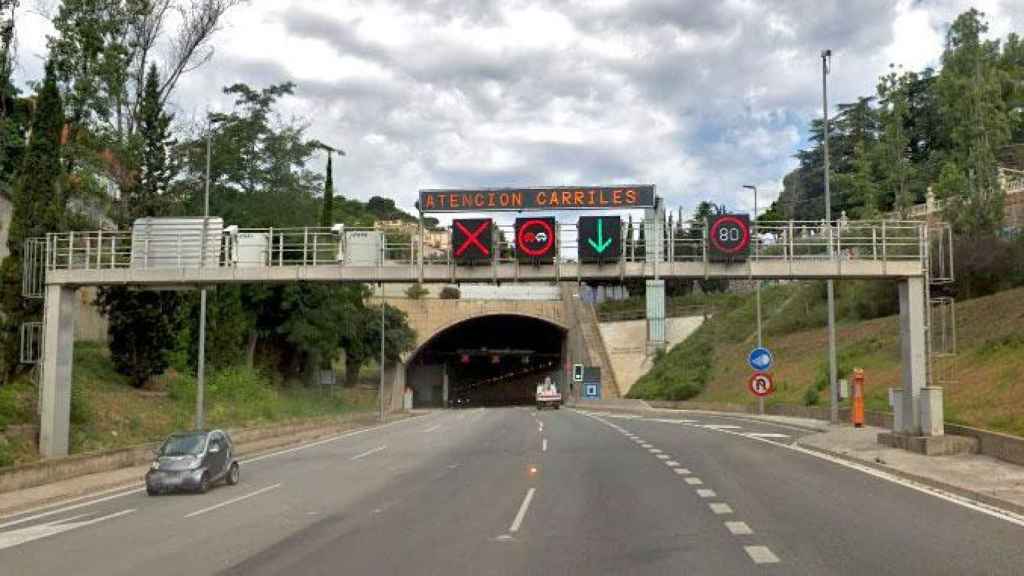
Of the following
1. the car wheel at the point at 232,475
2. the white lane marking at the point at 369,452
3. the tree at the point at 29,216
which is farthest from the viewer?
the tree at the point at 29,216

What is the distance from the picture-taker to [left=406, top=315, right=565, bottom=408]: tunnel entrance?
94750 mm

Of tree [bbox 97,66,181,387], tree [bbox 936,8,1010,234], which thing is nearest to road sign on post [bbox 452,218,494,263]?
tree [bbox 97,66,181,387]

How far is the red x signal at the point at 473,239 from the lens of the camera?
24.4 m

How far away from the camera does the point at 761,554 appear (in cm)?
1005

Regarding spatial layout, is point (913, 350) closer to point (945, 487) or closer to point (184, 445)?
point (945, 487)

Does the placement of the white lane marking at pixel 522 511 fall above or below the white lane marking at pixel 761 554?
→ below

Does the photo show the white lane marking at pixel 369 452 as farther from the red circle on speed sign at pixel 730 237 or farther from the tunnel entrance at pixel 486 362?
the tunnel entrance at pixel 486 362

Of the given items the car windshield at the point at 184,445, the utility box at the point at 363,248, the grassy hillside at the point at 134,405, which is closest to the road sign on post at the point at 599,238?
the utility box at the point at 363,248

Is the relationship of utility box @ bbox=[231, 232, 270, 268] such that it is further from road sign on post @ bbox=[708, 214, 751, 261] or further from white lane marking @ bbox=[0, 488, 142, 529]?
road sign on post @ bbox=[708, 214, 751, 261]

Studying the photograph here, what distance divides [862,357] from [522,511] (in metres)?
34.0

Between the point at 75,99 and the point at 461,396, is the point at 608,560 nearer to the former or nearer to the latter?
the point at 75,99

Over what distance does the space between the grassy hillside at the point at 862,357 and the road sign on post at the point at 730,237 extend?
22.5 feet

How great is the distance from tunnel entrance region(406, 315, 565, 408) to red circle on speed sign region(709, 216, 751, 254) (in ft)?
203

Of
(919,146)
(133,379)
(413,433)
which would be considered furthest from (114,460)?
(919,146)
